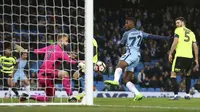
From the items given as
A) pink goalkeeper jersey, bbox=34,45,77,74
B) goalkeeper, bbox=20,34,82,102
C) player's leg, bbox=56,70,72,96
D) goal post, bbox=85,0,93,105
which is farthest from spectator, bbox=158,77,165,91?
goal post, bbox=85,0,93,105

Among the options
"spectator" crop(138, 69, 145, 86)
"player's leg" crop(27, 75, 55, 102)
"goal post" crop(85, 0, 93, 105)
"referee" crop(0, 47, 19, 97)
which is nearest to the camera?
"goal post" crop(85, 0, 93, 105)

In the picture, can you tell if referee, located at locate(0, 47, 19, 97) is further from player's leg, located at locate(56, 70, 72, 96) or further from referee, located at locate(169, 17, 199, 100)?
referee, located at locate(169, 17, 199, 100)

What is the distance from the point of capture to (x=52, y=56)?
31.2ft

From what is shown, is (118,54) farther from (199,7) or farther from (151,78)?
(199,7)

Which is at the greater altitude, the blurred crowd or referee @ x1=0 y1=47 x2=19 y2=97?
the blurred crowd

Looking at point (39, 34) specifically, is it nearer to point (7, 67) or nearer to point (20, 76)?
point (20, 76)

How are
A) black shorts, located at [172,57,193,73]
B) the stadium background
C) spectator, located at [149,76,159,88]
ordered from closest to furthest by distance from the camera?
black shorts, located at [172,57,193,73] → spectator, located at [149,76,159,88] → the stadium background

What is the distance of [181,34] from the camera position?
39.1 ft

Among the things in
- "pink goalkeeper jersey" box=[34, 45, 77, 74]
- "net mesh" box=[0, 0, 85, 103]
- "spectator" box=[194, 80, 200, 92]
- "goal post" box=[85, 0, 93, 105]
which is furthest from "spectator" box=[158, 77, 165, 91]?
"goal post" box=[85, 0, 93, 105]

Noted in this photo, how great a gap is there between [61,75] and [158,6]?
75.2 feet

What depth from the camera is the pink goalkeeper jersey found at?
933cm

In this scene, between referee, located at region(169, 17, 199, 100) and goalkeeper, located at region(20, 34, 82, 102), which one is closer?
goalkeeper, located at region(20, 34, 82, 102)

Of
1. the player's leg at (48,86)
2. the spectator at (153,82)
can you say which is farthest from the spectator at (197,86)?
the player's leg at (48,86)

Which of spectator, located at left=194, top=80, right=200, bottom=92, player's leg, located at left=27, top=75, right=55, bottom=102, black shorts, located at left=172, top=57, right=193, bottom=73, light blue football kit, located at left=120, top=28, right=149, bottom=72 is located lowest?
spectator, located at left=194, top=80, right=200, bottom=92
